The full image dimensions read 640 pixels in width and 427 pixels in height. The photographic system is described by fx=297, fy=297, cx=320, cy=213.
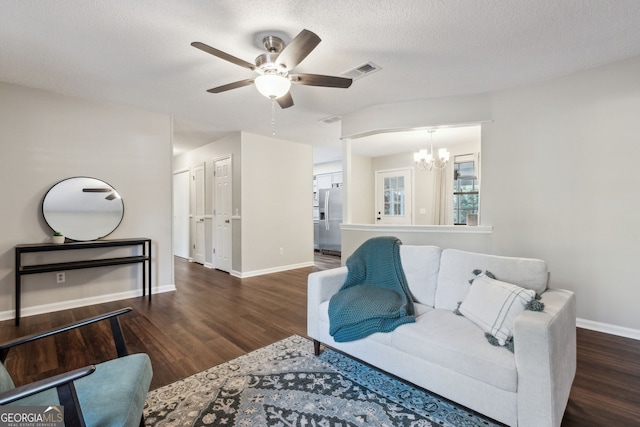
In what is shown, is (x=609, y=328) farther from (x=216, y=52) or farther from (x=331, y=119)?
(x=216, y=52)

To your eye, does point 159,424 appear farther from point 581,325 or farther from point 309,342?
point 581,325

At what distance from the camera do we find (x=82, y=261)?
3.46 meters

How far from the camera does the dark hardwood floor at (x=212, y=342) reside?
1.83m

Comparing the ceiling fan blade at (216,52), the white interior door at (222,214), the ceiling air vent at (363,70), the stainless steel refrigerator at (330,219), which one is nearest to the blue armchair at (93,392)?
the ceiling fan blade at (216,52)

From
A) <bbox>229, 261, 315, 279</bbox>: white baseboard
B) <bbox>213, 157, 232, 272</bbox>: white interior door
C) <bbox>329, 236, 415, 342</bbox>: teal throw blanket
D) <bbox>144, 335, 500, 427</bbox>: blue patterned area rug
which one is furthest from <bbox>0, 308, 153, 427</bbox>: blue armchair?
<bbox>213, 157, 232, 272</bbox>: white interior door

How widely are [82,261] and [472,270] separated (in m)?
4.08

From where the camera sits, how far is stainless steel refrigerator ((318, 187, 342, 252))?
765 cm

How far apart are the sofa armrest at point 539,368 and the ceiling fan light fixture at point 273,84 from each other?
6.91ft

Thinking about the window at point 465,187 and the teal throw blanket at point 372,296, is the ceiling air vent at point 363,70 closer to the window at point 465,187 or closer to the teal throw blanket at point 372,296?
the teal throw blanket at point 372,296

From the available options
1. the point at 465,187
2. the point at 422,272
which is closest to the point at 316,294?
the point at 422,272

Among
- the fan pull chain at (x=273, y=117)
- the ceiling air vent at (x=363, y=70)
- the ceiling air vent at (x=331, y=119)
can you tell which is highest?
the ceiling air vent at (x=363, y=70)

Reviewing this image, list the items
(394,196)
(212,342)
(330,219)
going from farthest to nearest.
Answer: (330,219) < (394,196) < (212,342)

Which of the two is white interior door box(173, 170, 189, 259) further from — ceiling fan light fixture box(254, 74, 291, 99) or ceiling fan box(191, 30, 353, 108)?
ceiling fan light fixture box(254, 74, 291, 99)

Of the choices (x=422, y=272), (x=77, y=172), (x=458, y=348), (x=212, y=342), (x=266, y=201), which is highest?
(x=77, y=172)
